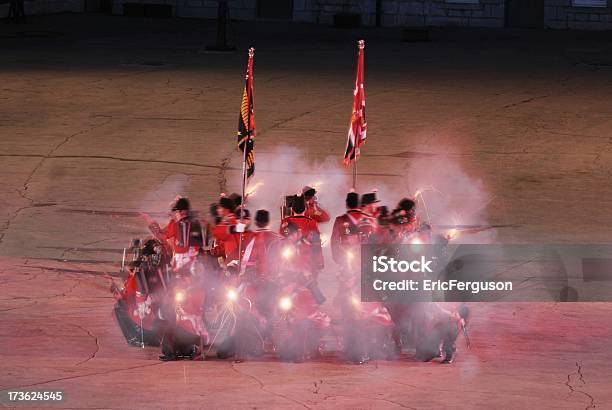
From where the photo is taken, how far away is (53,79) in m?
33.3

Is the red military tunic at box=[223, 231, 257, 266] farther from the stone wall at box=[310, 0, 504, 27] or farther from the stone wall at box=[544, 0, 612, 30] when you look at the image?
the stone wall at box=[544, 0, 612, 30]

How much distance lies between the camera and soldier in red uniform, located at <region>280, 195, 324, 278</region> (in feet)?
48.9

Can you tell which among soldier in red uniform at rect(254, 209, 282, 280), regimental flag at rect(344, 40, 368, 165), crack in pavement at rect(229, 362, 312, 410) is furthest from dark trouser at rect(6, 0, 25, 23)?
crack in pavement at rect(229, 362, 312, 410)

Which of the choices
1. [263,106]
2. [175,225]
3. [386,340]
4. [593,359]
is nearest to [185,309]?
[175,225]

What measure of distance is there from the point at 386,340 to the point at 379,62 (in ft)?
75.3

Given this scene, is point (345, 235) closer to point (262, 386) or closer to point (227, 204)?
point (227, 204)

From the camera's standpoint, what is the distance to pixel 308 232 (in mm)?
15000

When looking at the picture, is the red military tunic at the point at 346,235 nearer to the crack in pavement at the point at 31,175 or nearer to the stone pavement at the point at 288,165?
the stone pavement at the point at 288,165

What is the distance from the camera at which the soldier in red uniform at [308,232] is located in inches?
586

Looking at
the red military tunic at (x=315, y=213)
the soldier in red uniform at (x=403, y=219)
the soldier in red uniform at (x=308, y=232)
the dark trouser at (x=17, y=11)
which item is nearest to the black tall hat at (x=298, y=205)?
the soldier in red uniform at (x=308, y=232)

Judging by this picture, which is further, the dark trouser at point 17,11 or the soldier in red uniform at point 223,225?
the dark trouser at point 17,11

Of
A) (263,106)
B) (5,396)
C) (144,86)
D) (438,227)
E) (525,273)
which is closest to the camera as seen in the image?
(5,396)

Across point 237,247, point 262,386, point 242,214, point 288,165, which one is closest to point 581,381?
point 262,386

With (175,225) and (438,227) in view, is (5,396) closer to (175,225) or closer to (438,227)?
(175,225)
